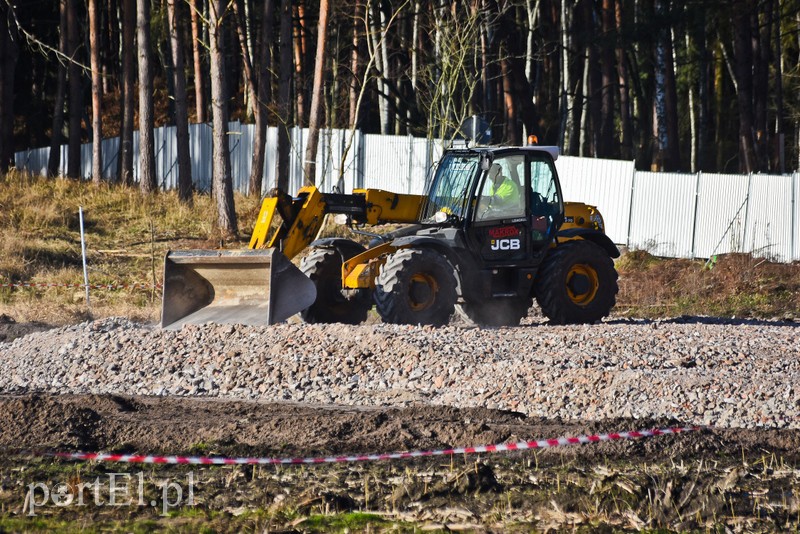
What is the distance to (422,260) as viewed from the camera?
12.9 m

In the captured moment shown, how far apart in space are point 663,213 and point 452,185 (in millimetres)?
11525

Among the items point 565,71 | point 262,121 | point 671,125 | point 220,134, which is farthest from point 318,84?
point 565,71

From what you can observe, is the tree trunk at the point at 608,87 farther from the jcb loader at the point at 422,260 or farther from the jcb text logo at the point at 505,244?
the jcb text logo at the point at 505,244

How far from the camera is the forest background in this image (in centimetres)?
2600

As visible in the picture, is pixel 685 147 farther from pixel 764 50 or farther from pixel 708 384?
pixel 708 384

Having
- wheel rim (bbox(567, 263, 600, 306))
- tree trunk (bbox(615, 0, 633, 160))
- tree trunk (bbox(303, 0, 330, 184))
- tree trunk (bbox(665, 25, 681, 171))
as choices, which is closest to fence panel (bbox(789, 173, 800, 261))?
tree trunk (bbox(665, 25, 681, 171))

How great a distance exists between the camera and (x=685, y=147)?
53062 millimetres

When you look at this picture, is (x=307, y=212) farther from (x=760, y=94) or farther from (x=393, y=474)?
(x=760, y=94)

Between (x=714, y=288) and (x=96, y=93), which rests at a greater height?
(x=96, y=93)

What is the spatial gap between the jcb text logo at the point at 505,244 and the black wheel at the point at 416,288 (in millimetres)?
809

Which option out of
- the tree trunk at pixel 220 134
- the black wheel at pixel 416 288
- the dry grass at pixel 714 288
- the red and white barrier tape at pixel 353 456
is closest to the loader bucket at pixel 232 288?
the black wheel at pixel 416 288

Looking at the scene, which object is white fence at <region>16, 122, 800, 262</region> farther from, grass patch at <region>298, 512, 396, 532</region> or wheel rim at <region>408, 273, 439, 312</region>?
grass patch at <region>298, 512, 396, 532</region>

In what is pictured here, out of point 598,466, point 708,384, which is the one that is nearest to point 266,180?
point 708,384

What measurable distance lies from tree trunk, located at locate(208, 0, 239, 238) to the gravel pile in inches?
433
